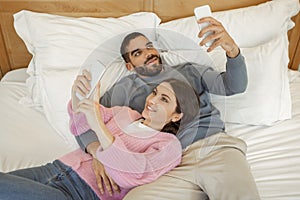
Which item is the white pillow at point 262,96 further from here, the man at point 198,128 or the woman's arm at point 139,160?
the woman's arm at point 139,160

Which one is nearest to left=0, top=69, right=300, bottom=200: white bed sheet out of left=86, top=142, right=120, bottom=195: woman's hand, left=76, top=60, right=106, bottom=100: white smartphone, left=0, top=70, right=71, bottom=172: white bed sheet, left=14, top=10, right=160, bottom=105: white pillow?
left=0, top=70, right=71, bottom=172: white bed sheet

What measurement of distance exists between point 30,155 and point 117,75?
1.32 ft

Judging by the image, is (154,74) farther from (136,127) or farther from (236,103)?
(236,103)

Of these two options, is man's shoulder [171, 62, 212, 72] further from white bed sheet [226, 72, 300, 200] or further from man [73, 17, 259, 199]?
white bed sheet [226, 72, 300, 200]

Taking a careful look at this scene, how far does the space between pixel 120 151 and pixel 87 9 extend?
31.6 inches

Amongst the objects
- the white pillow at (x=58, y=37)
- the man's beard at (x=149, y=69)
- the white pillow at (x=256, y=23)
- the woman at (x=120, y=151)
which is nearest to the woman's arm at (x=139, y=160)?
the woman at (x=120, y=151)

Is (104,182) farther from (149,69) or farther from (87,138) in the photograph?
(149,69)

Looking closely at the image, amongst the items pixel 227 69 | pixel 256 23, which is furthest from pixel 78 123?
pixel 256 23

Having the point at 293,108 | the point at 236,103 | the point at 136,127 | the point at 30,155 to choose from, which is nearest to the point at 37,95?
the point at 30,155

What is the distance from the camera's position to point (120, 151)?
37.9 inches

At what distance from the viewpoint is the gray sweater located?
3.59 ft

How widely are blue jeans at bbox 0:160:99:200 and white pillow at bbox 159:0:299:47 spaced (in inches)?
29.9

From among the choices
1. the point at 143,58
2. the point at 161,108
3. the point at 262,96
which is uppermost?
the point at 143,58

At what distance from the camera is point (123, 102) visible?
116cm
